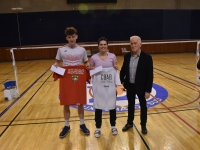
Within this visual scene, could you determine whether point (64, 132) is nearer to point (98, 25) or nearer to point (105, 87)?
point (105, 87)

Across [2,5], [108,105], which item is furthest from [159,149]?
[2,5]

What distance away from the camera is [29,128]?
12.9ft

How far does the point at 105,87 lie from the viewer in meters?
3.23

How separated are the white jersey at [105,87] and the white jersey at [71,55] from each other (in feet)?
1.30

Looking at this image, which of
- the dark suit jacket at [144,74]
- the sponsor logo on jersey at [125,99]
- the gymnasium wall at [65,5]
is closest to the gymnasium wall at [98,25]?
the gymnasium wall at [65,5]

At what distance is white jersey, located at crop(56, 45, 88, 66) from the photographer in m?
3.25

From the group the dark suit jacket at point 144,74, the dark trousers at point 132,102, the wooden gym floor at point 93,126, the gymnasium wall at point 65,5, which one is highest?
the gymnasium wall at point 65,5

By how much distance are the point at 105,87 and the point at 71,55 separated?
75 cm

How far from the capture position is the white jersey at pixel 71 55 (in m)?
3.25

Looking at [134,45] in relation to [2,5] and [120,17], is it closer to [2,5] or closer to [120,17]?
[120,17]

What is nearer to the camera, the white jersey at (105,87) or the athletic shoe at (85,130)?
the white jersey at (105,87)

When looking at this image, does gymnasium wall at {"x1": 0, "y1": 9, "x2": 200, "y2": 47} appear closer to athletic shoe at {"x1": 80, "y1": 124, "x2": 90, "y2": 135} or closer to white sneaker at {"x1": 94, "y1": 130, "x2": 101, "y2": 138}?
athletic shoe at {"x1": 80, "y1": 124, "x2": 90, "y2": 135}

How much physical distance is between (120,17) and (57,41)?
16.1ft

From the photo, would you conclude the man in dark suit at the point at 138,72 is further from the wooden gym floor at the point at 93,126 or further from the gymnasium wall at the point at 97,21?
the gymnasium wall at the point at 97,21
